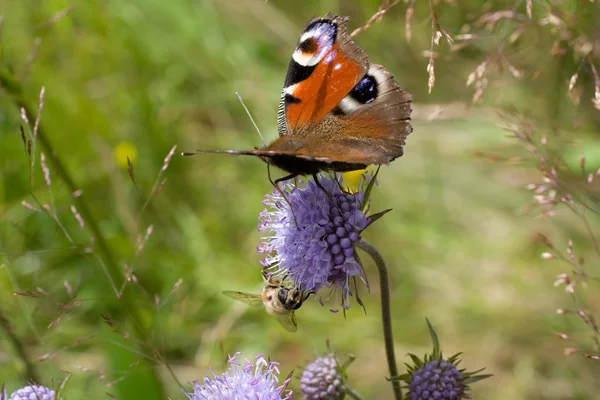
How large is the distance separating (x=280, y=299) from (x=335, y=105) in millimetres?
836

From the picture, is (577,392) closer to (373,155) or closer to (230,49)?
(373,155)

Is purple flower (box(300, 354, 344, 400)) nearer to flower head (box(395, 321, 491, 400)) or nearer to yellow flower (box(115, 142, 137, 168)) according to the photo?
flower head (box(395, 321, 491, 400))

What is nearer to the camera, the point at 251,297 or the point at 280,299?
the point at 280,299

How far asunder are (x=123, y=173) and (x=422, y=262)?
2.52 metres

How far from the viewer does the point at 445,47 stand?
436cm

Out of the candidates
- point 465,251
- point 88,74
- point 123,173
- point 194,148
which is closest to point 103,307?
point 123,173

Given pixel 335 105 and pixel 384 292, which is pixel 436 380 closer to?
pixel 384 292

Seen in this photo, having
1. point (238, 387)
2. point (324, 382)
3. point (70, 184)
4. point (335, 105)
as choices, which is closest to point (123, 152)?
point (70, 184)

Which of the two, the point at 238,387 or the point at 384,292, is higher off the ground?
the point at 384,292

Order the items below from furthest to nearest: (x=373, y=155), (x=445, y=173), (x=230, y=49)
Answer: (x=230, y=49), (x=445, y=173), (x=373, y=155)

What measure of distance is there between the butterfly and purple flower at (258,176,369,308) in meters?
0.13

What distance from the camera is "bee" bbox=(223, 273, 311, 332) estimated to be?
7.82ft

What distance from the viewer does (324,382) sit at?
2479 millimetres

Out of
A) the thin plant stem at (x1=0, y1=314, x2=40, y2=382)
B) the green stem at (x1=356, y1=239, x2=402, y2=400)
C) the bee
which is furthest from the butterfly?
the thin plant stem at (x1=0, y1=314, x2=40, y2=382)
